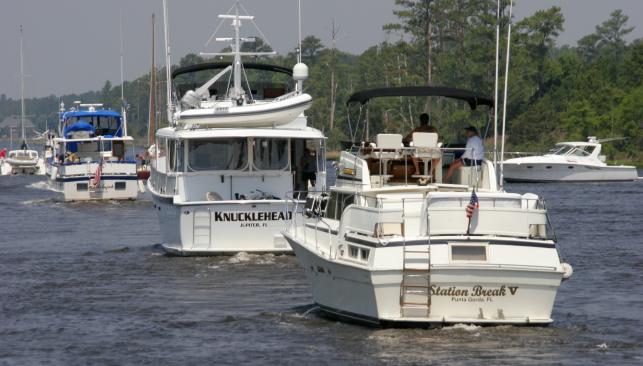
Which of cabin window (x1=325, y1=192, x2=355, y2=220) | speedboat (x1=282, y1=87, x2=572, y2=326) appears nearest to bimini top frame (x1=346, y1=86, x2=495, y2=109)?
cabin window (x1=325, y1=192, x2=355, y2=220)

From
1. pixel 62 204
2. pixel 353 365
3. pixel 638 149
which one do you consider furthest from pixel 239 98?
pixel 638 149

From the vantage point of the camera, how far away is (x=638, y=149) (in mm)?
91312

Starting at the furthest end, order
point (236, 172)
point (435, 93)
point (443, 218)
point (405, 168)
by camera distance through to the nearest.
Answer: point (236, 172)
point (435, 93)
point (405, 168)
point (443, 218)

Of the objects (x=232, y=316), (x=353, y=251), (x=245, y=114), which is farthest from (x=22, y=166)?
(x=353, y=251)

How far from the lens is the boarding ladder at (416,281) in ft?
57.1

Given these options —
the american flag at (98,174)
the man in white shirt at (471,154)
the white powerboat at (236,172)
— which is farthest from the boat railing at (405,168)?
the american flag at (98,174)

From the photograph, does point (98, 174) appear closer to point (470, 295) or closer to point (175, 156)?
point (175, 156)

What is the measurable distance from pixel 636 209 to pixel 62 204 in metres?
21.9

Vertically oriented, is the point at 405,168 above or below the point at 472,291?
above

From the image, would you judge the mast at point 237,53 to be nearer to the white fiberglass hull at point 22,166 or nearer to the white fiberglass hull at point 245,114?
the white fiberglass hull at point 245,114

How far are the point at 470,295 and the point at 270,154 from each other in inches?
480

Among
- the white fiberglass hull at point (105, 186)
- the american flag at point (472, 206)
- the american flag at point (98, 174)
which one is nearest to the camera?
the american flag at point (472, 206)

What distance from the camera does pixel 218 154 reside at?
1142 inches

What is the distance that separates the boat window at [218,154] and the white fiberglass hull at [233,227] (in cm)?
131
